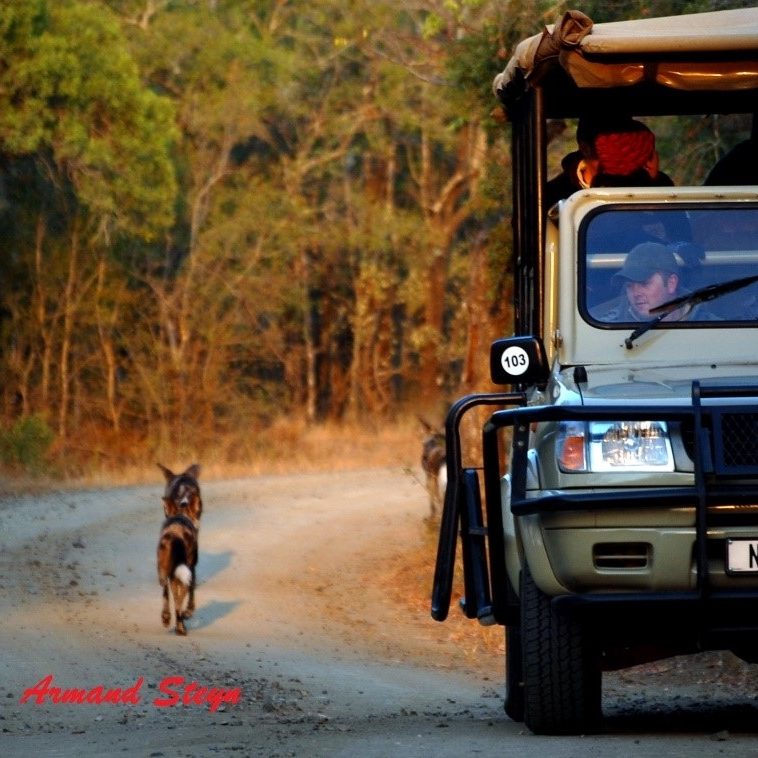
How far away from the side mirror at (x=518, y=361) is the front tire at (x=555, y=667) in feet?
2.68

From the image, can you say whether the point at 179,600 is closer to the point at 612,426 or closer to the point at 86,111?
the point at 612,426

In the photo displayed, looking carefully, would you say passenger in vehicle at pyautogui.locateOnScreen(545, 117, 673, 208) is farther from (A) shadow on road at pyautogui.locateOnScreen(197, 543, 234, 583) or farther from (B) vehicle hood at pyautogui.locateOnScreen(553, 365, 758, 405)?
(A) shadow on road at pyautogui.locateOnScreen(197, 543, 234, 583)

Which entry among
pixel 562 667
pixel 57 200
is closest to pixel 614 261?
pixel 562 667

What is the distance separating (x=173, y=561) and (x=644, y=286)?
6.43 metres

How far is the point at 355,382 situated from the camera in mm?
37781

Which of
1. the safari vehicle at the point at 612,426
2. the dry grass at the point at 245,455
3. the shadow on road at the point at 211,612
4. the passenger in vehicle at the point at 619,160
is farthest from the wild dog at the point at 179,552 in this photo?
the dry grass at the point at 245,455

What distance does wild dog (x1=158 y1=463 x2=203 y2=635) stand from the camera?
1245 centimetres

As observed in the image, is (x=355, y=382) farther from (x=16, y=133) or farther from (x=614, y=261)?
(x=614, y=261)

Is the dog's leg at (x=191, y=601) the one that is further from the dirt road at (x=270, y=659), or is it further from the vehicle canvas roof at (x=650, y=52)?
the vehicle canvas roof at (x=650, y=52)

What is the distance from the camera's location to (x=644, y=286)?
701 cm

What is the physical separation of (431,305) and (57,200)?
1098 centimetres

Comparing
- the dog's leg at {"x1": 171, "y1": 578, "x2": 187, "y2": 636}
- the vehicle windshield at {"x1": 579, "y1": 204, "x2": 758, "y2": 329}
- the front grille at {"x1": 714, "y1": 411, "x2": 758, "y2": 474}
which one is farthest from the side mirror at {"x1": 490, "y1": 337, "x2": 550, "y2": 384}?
the dog's leg at {"x1": 171, "y1": 578, "x2": 187, "y2": 636}

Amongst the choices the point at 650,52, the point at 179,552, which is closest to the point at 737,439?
the point at 650,52

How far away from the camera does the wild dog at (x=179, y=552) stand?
12.5m
